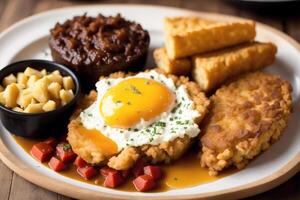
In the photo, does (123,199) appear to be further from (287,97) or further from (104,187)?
(287,97)

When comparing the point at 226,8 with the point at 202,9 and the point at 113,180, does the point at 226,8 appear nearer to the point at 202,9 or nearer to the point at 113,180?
the point at 202,9

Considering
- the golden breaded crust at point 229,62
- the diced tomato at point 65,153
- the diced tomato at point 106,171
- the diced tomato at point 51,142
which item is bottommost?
the diced tomato at point 51,142

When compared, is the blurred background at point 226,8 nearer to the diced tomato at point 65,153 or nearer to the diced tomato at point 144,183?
the diced tomato at point 65,153

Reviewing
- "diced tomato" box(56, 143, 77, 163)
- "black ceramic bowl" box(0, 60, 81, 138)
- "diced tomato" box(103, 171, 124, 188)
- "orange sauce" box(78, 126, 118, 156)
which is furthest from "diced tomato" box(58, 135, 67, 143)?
"diced tomato" box(103, 171, 124, 188)

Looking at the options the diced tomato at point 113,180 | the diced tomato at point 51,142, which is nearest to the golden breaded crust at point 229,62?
the diced tomato at point 113,180

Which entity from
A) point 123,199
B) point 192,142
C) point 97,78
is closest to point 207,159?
point 192,142

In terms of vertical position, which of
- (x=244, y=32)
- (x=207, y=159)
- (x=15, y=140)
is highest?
(x=244, y=32)

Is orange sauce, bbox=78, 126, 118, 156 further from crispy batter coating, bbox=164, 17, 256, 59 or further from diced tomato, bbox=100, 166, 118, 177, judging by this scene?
crispy batter coating, bbox=164, 17, 256, 59
